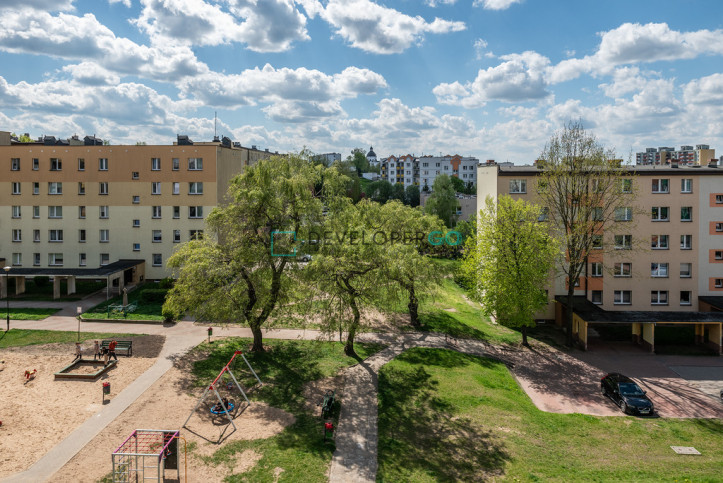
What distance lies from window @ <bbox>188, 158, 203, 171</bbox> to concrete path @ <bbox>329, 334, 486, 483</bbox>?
22675mm

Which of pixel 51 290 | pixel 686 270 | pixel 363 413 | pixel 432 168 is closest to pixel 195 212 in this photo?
pixel 51 290

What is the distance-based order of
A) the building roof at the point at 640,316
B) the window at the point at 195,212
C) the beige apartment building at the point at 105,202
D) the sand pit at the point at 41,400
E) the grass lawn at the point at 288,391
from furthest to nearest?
the window at the point at 195,212, the beige apartment building at the point at 105,202, the building roof at the point at 640,316, the sand pit at the point at 41,400, the grass lawn at the point at 288,391

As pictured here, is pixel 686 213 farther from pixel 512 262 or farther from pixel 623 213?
pixel 512 262

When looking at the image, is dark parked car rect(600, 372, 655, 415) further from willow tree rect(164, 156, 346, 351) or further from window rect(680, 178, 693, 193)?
window rect(680, 178, 693, 193)

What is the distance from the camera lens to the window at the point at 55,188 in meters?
43.0

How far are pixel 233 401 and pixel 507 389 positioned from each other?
1429 cm

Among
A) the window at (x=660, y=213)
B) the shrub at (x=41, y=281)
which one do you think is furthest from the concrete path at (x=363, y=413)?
the shrub at (x=41, y=281)

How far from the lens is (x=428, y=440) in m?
18.7

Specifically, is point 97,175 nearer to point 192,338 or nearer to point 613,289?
point 192,338

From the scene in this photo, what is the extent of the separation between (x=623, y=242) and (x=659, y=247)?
3.30 metres

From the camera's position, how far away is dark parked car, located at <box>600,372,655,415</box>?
75.0 feet

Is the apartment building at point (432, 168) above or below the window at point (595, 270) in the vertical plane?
above

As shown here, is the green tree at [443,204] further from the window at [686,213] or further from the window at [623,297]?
the window at [686,213]

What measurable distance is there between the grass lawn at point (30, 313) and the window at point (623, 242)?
44.5 m
